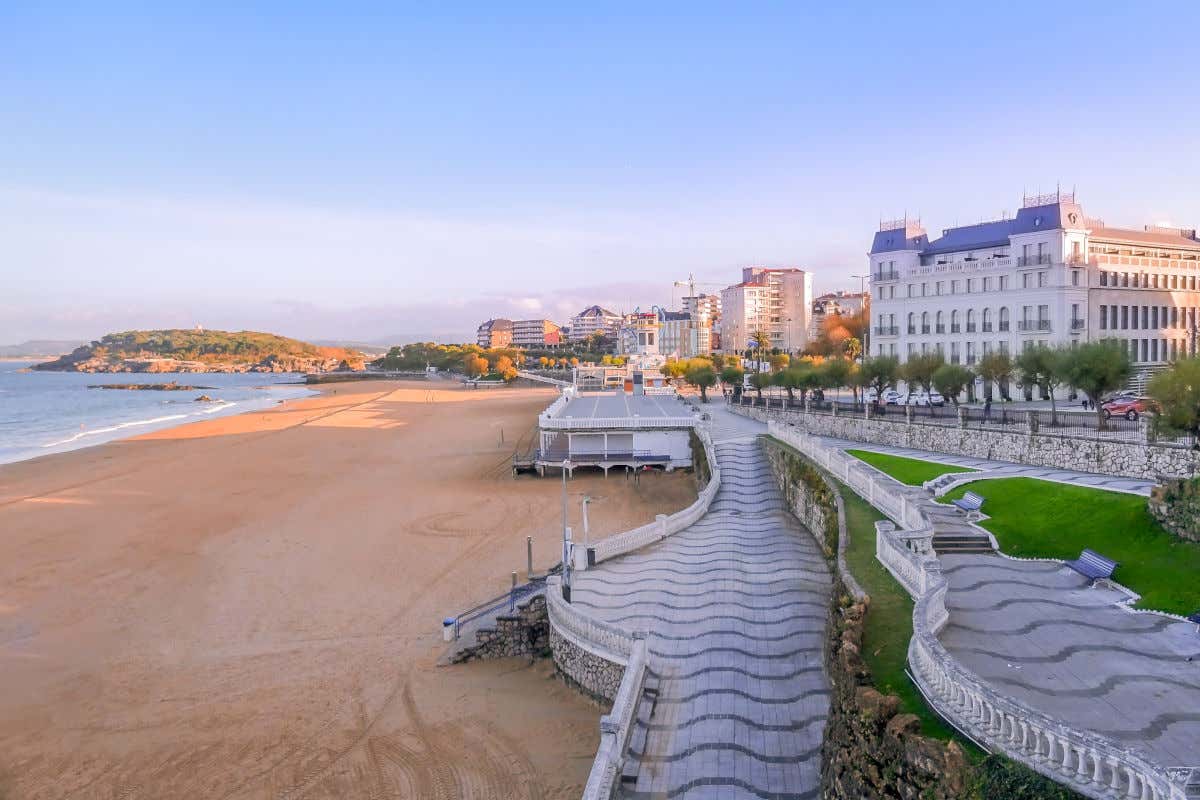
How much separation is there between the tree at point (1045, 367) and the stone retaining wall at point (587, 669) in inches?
748

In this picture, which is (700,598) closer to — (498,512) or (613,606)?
(613,606)

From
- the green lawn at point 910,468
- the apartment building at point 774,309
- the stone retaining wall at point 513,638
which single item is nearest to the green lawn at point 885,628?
the green lawn at point 910,468

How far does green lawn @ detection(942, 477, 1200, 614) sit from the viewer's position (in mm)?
12727

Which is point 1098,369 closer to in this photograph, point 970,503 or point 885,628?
point 970,503

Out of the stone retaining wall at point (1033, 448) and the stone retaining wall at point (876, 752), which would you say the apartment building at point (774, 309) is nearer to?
the stone retaining wall at point (1033, 448)

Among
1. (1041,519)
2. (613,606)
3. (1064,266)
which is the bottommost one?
(613,606)

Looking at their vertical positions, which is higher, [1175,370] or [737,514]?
[1175,370]

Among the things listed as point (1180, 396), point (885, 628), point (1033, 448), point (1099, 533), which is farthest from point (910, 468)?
point (885, 628)

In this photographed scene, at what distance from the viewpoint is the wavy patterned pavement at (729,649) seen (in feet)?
31.9

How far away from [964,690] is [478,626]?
1183 centimetres

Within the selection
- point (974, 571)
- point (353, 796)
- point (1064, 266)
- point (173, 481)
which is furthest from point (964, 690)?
point (1064, 266)

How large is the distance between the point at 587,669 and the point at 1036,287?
1658 inches

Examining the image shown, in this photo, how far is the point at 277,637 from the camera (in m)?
18.0

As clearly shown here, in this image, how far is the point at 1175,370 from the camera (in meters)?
16.9
